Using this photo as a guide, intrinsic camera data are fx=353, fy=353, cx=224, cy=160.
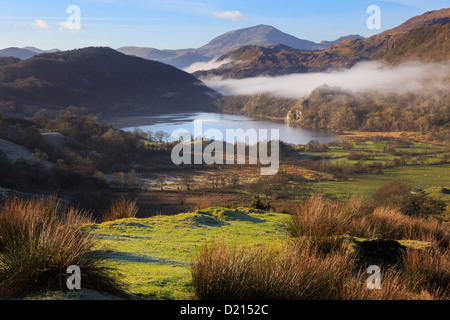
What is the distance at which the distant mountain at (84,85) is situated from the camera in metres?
124

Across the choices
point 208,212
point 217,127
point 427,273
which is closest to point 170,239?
point 208,212

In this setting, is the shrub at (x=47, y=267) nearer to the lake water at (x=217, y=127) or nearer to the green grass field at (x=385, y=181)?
the green grass field at (x=385, y=181)

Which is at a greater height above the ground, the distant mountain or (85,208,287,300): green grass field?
the distant mountain

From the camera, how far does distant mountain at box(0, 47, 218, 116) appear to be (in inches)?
4872

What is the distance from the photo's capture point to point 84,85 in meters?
160

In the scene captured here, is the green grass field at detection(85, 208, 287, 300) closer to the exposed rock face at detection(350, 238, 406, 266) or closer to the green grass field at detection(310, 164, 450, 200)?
the exposed rock face at detection(350, 238, 406, 266)

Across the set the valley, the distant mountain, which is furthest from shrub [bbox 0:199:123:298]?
the distant mountain

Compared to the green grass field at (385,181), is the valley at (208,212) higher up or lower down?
higher up

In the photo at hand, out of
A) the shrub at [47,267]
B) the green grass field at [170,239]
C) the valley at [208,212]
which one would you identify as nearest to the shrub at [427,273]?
the valley at [208,212]

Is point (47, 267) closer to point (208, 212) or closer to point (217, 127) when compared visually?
point (208, 212)

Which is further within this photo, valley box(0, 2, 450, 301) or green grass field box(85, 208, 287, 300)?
green grass field box(85, 208, 287, 300)

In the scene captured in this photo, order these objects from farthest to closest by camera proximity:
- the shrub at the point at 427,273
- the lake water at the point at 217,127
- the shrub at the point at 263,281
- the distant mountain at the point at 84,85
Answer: the distant mountain at the point at 84,85 < the lake water at the point at 217,127 < the shrub at the point at 427,273 < the shrub at the point at 263,281
